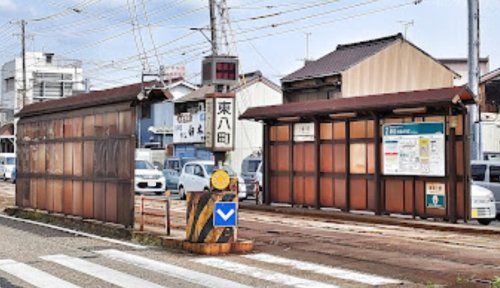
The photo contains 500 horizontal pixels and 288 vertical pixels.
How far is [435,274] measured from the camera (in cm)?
990

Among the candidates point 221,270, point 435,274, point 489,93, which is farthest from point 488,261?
point 489,93

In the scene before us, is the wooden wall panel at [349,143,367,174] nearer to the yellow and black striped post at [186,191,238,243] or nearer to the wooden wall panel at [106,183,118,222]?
the wooden wall panel at [106,183,118,222]

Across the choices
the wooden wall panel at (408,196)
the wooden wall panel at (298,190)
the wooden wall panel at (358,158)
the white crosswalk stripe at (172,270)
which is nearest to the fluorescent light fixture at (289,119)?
the wooden wall panel at (298,190)

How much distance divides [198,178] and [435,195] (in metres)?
13.4

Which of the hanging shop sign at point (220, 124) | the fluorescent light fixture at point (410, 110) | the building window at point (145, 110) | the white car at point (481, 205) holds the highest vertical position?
the fluorescent light fixture at point (410, 110)

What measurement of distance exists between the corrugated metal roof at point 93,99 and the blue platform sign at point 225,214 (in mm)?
3288

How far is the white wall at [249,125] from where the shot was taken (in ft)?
157

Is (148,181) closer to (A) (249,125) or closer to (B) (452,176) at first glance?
(A) (249,125)

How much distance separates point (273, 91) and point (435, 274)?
40.3 metres

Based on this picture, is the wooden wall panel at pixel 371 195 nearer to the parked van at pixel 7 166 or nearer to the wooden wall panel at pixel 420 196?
the wooden wall panel at pixel 420 196

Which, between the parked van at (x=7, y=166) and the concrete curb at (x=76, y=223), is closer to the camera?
the concrete curb at (x=76, y=223)

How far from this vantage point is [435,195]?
59.7 ft

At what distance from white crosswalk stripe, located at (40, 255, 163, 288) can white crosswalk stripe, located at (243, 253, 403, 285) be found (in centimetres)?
251

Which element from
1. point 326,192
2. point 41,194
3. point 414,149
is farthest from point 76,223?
point 414,149
